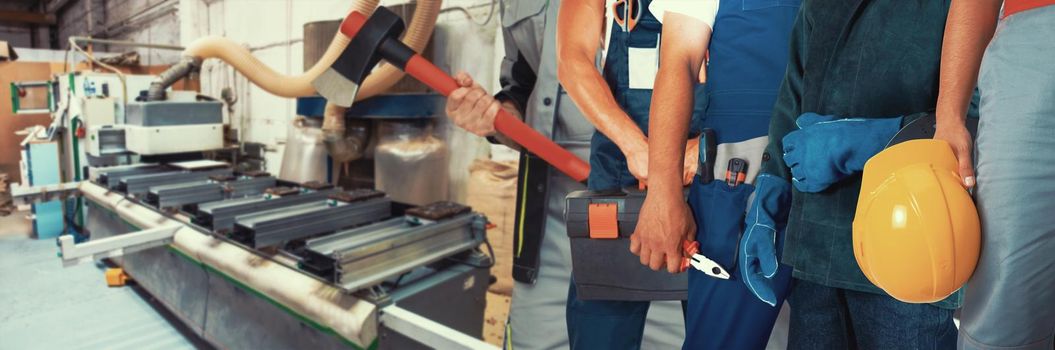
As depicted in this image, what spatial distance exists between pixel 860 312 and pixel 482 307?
1595 millimetres

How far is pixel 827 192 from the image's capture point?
28.2 inches

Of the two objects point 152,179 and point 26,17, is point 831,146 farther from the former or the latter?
point 26,17

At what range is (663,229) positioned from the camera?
0.86 meters

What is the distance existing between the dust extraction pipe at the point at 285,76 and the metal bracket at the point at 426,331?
0.99 metres

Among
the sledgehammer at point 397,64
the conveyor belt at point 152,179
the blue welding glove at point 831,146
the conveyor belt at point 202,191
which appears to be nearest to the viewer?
the blue welding glove at point 831,146

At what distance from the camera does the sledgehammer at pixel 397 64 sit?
1227 mm

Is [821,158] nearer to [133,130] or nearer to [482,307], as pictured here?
[482,307]

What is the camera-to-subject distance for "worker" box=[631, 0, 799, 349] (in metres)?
0.86

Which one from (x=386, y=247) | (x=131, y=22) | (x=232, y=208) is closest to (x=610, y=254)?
(x=386, y=247)

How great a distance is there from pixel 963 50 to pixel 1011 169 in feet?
0.47

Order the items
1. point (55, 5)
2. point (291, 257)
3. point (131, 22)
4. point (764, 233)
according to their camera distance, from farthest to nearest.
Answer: point (55, 5), point (131, 22), point (291, 257), point (764, 233)

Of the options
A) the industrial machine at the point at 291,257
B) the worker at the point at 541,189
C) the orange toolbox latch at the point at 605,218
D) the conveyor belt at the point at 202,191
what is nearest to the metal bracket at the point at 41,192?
the industrial machine at the point at 291,257

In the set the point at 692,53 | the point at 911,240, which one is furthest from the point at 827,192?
the point at 692,53

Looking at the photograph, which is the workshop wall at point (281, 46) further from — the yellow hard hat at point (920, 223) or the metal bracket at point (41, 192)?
the yellow hard hat at point (920, 223)
